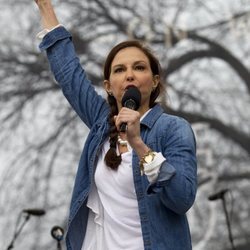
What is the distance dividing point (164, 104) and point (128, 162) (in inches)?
104

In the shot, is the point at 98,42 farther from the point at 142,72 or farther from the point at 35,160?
the point at 142,72

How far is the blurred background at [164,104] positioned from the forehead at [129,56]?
8.28 feet

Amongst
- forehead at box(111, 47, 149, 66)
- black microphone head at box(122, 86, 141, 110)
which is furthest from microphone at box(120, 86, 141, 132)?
forehead at box(111, 47, 149, 66)

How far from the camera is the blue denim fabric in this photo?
1.23 m

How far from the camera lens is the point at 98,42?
14.3ft

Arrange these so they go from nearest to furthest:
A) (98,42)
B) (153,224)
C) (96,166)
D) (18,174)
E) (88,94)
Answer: (153,224) < (96,166) < (88,94) < (18,174) < (98,42)

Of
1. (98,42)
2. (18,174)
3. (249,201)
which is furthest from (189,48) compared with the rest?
(18,174)

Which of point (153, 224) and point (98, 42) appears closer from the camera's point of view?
point (153, 224)

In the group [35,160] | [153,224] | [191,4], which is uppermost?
[191,4]

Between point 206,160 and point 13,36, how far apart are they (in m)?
1.52

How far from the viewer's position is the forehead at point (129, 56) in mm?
1434

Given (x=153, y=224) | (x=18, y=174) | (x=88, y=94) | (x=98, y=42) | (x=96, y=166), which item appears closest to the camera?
(x=153, y=224)

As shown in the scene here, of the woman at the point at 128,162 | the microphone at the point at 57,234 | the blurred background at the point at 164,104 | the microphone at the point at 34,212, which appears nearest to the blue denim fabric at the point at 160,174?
the woman at the point at 128,162

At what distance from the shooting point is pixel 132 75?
139cm
